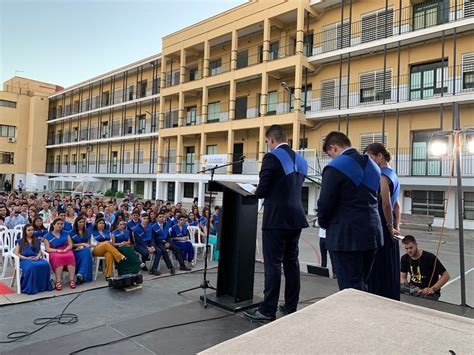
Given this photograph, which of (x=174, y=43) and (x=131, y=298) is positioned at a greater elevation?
(x=174, y=43)

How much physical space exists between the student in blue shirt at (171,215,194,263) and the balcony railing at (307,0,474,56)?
16358 mm

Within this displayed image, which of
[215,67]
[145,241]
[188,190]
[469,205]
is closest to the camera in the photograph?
[145,241]

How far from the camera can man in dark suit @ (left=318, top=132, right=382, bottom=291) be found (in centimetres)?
321

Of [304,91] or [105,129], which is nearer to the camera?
[304,91]

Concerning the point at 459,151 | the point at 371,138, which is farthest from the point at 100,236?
the point at 371,138

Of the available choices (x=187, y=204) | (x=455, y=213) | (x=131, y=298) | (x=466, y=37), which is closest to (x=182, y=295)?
(x=131, y=298)

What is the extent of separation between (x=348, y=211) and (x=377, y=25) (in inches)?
790

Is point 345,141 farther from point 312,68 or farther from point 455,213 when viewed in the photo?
point 312,68

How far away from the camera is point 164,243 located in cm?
761

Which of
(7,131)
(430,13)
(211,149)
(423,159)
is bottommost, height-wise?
(423,159)

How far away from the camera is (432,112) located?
18703 mm

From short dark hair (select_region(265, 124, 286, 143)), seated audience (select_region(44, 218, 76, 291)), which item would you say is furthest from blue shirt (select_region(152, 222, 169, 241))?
short dark hair (select_region(265, 124, 286, 143))

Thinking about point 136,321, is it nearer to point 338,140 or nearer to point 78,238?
point 338,140

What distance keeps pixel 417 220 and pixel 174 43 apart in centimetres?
2228
